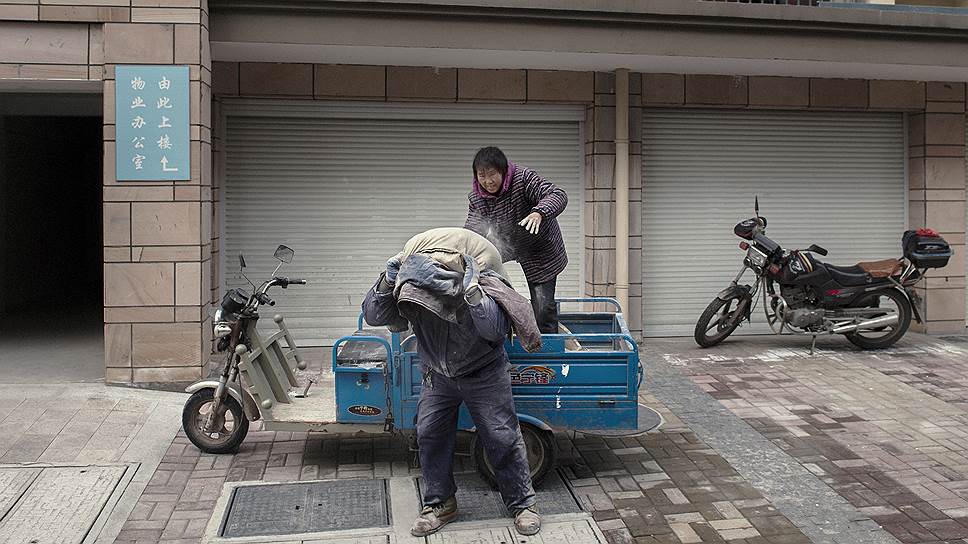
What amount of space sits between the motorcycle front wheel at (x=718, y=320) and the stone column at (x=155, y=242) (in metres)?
5.00

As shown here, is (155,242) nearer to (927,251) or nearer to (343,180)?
(343,180)

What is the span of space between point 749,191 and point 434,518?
6.84 metres

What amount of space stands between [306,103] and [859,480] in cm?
642

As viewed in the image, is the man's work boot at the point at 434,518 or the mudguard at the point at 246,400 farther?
the mudguard at the point at 246,400

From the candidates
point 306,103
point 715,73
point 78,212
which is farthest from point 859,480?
point 78,212

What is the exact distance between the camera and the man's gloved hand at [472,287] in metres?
4.25

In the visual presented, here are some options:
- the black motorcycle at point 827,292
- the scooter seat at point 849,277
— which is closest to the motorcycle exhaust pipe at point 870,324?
the black motorcycle at point 827,292

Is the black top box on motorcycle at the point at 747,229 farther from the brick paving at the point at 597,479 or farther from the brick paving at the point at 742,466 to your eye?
→ the brick paving at the point at 597,479

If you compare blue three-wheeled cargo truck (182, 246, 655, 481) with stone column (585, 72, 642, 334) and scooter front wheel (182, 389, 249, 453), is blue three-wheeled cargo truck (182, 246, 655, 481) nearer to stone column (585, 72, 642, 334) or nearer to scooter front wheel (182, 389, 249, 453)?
scooter front wheel (182, 389, 249, 453)

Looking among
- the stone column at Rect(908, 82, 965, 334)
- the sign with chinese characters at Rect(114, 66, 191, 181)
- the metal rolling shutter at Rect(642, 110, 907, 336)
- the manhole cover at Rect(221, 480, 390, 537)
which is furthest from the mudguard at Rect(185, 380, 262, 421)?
the stone column at Rect(908, 82, 965, 334)

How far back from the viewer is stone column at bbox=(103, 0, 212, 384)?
23.6ft

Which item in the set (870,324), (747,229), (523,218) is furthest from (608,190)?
(523,218)

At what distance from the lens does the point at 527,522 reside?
446 centimetres

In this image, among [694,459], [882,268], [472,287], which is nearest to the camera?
[472,287]
